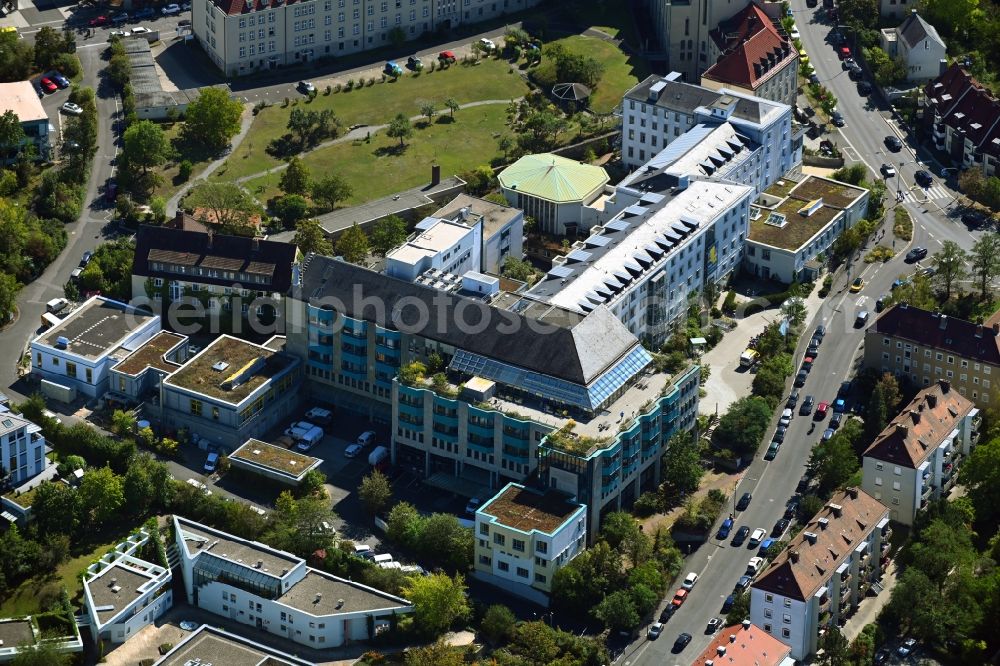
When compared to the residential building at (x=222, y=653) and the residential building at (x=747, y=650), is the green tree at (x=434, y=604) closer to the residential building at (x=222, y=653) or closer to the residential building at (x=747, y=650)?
the residential building at (x=222, y=653)

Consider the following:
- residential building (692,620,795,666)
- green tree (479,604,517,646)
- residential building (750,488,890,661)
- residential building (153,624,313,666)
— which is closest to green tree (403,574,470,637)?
green tree (479,604,517,646)

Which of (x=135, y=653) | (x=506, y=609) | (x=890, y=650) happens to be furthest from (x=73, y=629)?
(x=890, y=650)

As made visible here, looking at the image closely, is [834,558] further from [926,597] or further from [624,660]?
[624,660]

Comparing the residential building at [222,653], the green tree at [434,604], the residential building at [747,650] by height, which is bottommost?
the residential building at [222,653]

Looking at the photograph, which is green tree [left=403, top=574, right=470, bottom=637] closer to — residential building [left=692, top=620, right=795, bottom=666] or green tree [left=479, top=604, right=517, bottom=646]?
green tree [left=479, top=604, right=517, bottom=646]

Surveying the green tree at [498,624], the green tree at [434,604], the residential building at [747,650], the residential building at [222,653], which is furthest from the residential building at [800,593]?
the residential building at [222,653]

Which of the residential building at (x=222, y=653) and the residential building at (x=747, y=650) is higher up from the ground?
the residential building at (x=747, y=650)

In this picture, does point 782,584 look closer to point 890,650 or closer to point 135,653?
point 890,650
